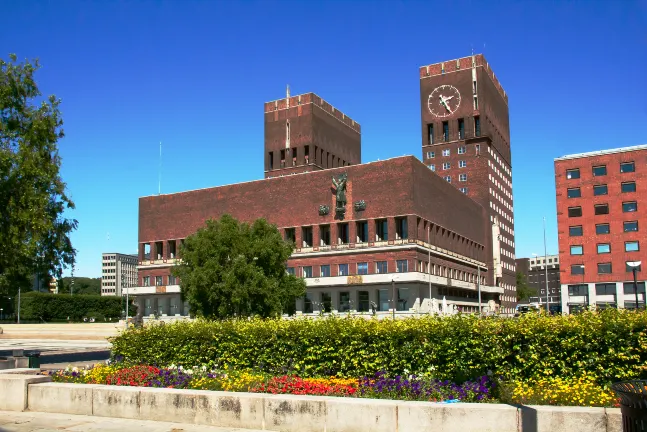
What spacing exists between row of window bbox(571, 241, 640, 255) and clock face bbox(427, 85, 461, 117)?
2126 inches

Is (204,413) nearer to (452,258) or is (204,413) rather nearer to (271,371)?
(271,371)

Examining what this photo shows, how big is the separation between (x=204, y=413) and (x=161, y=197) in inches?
3909

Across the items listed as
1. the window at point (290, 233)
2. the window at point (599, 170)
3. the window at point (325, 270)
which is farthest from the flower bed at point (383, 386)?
the window at point (290, 233)

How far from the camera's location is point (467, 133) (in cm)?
12500

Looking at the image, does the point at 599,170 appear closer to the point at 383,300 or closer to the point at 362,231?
the point at 362,231

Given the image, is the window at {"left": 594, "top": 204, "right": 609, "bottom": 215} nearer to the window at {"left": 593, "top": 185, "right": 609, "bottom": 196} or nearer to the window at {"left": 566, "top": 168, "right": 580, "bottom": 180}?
the window at {"left": 593, "top": 185, "right": 609, "bottom": 196}

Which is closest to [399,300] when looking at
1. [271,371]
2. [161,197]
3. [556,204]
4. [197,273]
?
[556,204]

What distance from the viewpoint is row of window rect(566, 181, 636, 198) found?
3073 inches

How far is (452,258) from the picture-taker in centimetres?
9575

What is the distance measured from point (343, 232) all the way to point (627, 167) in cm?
3865

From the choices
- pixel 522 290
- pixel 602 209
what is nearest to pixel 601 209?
A: pixel 602 209

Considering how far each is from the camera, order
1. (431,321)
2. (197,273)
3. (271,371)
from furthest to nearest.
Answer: (197,273) → (271,371) → (431,321)

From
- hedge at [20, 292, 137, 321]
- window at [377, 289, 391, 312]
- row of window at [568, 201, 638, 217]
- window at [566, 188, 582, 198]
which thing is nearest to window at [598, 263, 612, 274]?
row of window at [568, 201, 638, 217]

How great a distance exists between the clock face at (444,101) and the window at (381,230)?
51.4 m
